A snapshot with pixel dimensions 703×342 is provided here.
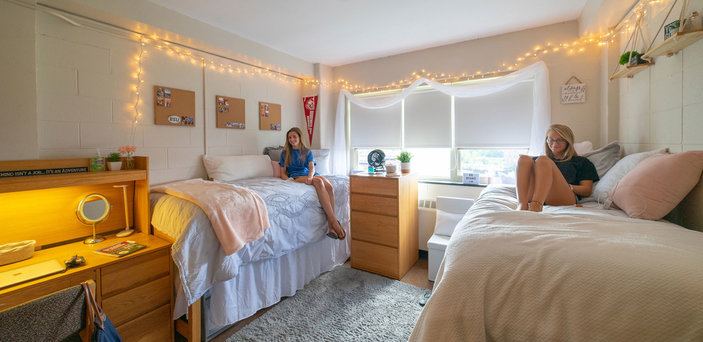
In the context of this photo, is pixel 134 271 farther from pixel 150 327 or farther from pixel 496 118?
pixel 496 118

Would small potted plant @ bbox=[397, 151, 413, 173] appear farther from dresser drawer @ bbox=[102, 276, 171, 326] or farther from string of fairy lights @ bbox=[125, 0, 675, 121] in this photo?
dresser drawer @ bbox=[102, 276, 171, 326]

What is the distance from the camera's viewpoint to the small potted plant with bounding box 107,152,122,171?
2123 millimetres

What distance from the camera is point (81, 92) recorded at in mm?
2230

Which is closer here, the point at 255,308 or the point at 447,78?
the point at 255,308

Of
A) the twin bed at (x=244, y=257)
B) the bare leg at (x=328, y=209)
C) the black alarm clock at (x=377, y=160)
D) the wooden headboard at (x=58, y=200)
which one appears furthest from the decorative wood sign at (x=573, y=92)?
the wooden headboard at (x=58, y=200)

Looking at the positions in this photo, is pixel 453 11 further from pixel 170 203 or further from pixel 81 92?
pixel 81 92

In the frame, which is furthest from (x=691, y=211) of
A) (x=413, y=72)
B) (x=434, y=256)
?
(x=413, y=72)

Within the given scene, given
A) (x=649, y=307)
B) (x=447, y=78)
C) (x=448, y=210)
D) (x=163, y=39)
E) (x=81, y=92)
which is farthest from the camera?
(x=447, y=78)

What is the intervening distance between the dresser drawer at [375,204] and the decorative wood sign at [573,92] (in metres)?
1.90

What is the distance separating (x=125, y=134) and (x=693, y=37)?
370 centimetres

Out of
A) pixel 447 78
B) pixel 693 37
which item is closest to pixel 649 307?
pixel 693 37

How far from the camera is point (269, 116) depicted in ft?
12.1

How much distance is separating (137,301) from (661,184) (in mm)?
2833

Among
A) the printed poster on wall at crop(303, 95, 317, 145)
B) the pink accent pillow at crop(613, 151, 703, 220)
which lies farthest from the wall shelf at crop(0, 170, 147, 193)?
the pink accent pillow at crop(613, 151, 703, 220)
